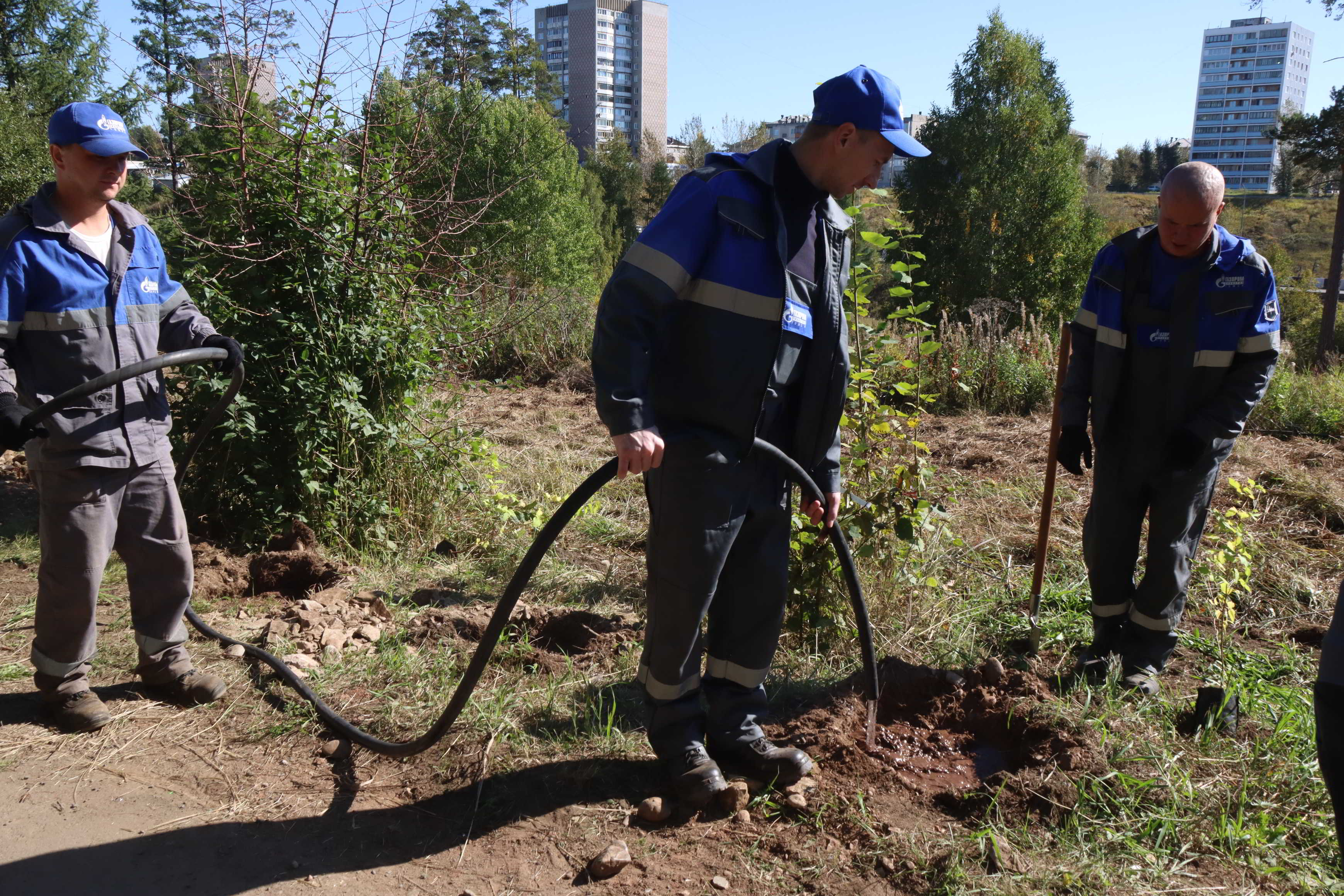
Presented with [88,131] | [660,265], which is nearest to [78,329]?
[88,131]

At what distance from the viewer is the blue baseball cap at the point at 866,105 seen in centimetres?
260

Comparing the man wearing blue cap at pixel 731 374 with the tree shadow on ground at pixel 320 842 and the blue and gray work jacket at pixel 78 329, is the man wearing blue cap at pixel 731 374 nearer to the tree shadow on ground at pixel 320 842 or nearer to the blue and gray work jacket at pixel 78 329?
the tree shadow on ground at pixel 320 842

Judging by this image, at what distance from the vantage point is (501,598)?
3078 mm

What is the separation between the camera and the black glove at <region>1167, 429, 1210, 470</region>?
11.3 ft

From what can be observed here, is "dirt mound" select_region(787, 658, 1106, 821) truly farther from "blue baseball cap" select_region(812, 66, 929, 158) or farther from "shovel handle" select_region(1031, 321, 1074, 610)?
"blue baseball cap" select_region(812, 66, 929, 158)

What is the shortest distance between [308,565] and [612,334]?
9.33ft

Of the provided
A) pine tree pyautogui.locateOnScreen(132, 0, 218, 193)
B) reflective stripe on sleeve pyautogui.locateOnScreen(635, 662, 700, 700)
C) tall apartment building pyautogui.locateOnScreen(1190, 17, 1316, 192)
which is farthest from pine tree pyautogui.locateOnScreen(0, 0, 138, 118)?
tall apartment building pyautogui.locateOnScreen(1190, 17, 1316, 192)

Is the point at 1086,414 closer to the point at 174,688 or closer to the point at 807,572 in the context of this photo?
the point at 807,572

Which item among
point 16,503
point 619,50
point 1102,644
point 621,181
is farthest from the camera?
point 619,50

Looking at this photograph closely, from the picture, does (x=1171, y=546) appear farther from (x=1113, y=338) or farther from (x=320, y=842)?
(x=320, y=842)

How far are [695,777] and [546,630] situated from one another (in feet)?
4.93

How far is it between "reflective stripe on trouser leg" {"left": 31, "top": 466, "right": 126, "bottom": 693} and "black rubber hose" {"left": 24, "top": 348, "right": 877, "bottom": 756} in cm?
27

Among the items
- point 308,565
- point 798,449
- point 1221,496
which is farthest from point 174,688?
point 1221,496

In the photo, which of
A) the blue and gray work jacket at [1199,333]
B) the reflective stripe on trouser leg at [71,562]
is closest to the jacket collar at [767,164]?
the blue and gray work jacket at [1199,333]
